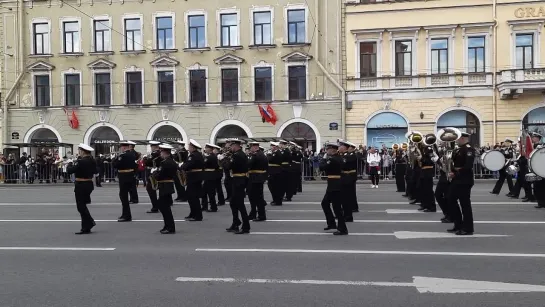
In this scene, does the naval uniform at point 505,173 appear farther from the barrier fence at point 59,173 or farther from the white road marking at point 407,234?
the barrier fence at point 59,173

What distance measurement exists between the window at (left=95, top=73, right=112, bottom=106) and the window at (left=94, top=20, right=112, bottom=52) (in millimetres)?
1624

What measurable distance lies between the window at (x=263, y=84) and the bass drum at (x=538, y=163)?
2133 cm

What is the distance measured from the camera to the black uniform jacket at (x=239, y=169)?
37.4 feet

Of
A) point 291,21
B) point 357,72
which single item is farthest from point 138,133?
point 357,72

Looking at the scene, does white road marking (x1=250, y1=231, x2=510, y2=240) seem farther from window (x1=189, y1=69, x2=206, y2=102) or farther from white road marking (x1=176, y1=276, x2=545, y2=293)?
window (x1=189, y1=69, x2=206, y2=102)

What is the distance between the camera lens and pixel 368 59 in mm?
32406

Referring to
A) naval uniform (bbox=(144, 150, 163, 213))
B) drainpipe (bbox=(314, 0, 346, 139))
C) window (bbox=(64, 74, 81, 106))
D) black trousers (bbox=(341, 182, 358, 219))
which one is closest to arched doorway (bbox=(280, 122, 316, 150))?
drainpipe (bbox=(314, 0, 346, 139))

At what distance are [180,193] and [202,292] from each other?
36.4ft

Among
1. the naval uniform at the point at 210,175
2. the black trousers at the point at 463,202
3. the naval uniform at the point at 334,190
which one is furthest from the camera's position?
the naval uniform at the point at 210,175

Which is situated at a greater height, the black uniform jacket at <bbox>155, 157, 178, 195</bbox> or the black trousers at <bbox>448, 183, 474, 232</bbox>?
the black uniform jacket at <bbox>155, 157, 178, 195</bbox>

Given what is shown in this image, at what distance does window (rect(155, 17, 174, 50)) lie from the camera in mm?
34906

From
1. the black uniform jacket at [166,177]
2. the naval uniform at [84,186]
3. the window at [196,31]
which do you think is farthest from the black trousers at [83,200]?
the window at [196,31]

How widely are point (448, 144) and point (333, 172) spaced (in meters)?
2.88

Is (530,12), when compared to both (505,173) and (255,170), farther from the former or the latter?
(255,170)
